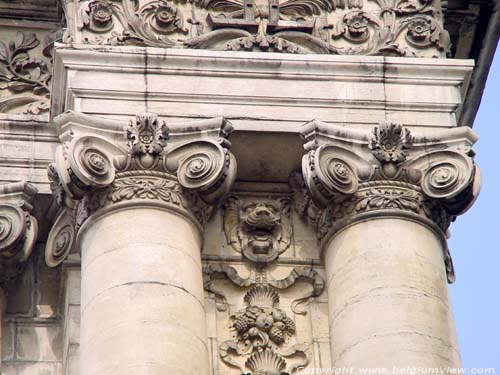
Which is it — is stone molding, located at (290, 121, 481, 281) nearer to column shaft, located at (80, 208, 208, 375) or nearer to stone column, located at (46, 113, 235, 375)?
stone column, located at (46, 113, 235, 375)

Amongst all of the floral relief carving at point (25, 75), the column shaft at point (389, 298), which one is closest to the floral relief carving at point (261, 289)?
the column shaft at point (389, 298)

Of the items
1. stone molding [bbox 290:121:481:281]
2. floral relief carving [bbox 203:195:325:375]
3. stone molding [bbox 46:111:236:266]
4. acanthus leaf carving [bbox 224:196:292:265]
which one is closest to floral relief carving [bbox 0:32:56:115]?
stone molding [bbox 46:111:236:266]

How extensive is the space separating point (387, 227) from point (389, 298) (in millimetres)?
1000

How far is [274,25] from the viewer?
88.8 feet

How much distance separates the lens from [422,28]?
27.2 m

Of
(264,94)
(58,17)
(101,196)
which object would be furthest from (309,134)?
(58,17)

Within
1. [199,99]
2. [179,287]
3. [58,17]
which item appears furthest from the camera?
[58,17]

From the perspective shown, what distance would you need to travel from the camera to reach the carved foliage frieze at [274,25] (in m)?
26.7

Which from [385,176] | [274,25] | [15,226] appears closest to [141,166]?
[15,226]

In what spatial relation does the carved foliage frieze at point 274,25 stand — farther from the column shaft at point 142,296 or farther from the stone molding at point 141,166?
the column shaft at point 142,296

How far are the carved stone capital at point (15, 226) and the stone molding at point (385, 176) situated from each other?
312cm

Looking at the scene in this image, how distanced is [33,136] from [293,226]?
10.4 ft

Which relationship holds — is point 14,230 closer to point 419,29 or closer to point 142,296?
point 142,296

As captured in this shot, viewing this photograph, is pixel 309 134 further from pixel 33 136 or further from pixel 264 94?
pixel 33 136
